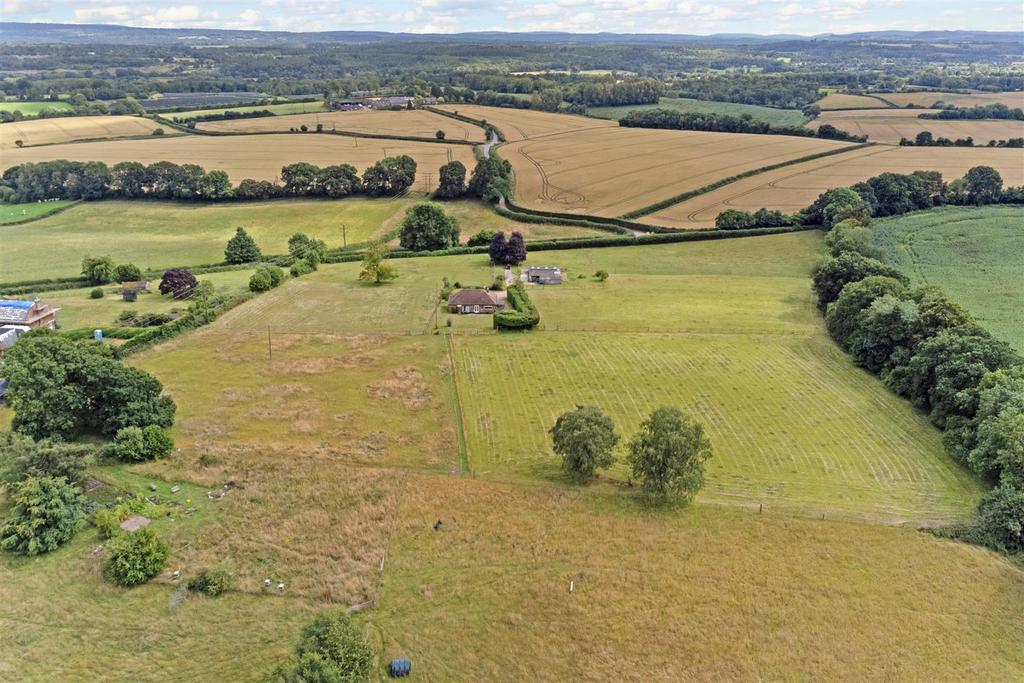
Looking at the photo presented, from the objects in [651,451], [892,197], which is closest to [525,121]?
[892,197]

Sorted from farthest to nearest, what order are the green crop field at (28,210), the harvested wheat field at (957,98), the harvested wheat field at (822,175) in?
the harvested wheat field at (957,98) < the harvested wheat field at (822,175) < the green crop field at (28,210)

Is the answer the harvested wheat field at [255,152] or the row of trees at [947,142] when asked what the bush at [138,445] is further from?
the row of trees at [947,142]

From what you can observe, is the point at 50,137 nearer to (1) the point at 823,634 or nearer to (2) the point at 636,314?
(2) the point at 636,314

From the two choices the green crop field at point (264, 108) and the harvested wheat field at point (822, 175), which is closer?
the harvested wheat field at point (822, 175)

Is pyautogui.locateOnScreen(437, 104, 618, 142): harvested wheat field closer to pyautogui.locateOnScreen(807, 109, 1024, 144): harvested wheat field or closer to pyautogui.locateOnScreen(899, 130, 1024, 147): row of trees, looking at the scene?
pyautogui.locateOnScreen(807, 109, 1024, 144): harvested wheat field

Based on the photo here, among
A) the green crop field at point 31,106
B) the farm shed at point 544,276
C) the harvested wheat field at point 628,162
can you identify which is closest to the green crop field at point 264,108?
the green crop field at point 31,106

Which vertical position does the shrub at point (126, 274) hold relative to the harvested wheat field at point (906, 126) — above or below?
below
